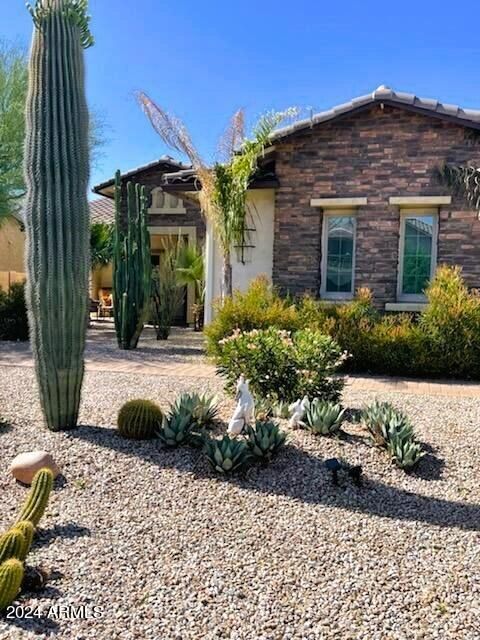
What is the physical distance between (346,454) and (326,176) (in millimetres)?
8362

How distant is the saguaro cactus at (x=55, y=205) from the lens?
Result: 15.9ft

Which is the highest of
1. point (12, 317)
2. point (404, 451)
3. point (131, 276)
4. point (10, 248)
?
point (10, 248)

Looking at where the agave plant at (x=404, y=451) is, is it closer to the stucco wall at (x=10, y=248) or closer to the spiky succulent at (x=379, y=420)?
the spiky succulent at (x=379, y=420)

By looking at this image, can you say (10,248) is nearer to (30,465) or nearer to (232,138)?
(232,138)

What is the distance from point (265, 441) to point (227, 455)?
1.31 feet

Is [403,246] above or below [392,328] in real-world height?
above

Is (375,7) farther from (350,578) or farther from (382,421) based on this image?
(350,578)

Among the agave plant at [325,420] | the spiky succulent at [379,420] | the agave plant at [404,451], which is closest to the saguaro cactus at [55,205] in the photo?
the agave plant at [325,420]

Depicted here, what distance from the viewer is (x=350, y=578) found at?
9.66ft

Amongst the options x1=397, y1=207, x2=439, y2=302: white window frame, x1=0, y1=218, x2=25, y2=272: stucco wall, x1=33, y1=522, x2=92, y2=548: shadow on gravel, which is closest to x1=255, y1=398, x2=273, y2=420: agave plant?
x1=33, y1=522, x2=92, y2=548: shadow on gravel

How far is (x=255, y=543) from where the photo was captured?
332cm

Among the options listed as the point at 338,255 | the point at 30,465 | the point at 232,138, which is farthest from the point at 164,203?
the point at 30,465

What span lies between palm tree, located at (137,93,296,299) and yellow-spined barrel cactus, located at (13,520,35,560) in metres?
9.17

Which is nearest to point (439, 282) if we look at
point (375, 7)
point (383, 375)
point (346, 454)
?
point (383, 375)
